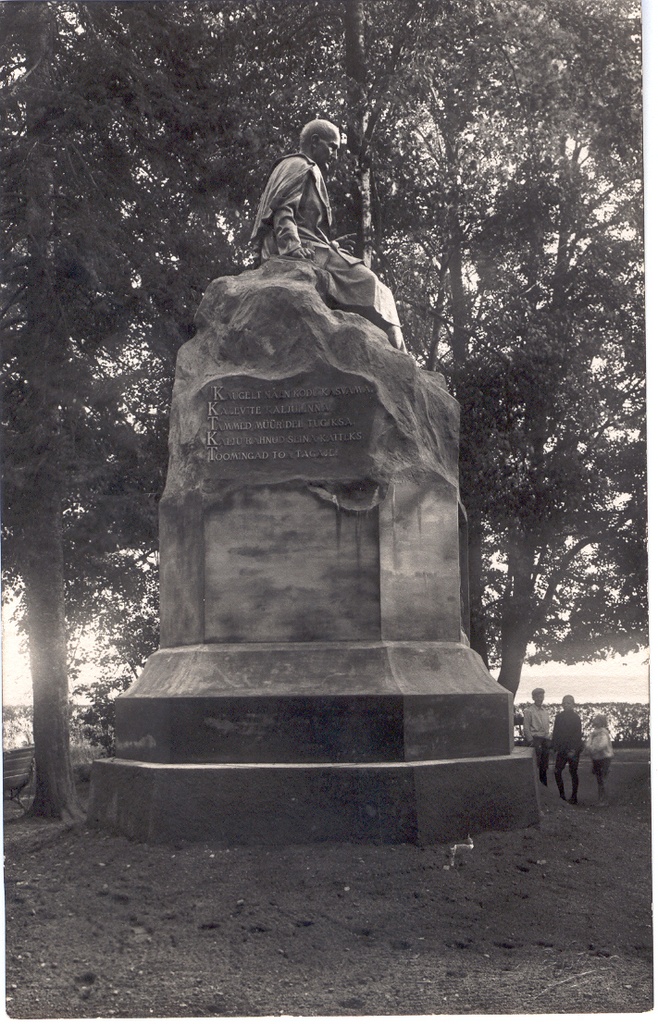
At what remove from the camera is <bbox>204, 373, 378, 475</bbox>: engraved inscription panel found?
741 cm

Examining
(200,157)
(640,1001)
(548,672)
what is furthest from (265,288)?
(548,672)

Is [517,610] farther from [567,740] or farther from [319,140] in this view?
[319,140]

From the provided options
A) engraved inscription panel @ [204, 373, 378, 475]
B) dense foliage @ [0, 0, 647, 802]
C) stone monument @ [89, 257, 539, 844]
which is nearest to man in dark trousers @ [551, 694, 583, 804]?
dense foliage @ [0, 0, 647, 802]

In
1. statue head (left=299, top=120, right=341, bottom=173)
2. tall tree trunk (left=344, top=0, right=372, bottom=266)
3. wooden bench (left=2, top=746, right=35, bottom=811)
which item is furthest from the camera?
tall tree trunk (left=344, top=0, right=372, bottom=266)

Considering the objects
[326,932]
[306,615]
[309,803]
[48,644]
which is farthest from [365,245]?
[326,932]

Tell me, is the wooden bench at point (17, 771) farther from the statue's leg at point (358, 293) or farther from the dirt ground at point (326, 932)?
the statue's leg at point (358, 293)

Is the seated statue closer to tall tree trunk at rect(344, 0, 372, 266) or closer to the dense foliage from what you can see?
the dense foliage

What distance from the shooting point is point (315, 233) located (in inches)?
335

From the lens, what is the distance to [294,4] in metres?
14.9

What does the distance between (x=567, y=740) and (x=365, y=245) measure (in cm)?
655

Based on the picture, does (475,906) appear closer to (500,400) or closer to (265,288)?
(265,288)

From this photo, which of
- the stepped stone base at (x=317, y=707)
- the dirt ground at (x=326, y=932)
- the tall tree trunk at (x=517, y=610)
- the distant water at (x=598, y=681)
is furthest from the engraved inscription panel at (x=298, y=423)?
the tall tree trunk at (x=517, y=610)

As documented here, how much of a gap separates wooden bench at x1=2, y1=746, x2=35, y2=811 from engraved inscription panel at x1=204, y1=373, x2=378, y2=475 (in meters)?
5.85

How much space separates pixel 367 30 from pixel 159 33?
2829mm
